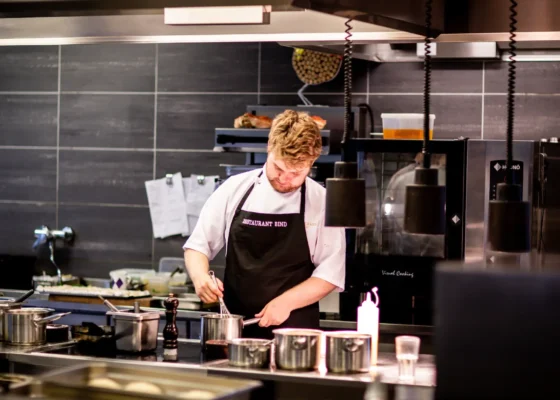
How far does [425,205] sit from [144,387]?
1.02 meters

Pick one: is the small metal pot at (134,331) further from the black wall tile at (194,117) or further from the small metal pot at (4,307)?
the black wall tile at (194,117)

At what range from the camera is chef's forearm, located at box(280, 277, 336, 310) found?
4.34 metres

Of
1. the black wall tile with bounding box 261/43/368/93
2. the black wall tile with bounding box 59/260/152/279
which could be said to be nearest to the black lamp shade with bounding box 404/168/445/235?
the black wall tile with bounding box 261/43/368/93

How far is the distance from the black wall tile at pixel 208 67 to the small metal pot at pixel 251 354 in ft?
11.6

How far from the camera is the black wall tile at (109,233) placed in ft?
23.3

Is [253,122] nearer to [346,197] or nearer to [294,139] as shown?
[294,139]

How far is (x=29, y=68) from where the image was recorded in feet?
24.3

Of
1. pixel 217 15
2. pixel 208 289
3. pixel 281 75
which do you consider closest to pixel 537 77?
pixel 281 75

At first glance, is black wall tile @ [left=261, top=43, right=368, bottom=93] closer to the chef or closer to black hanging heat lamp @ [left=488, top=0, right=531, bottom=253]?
the chef

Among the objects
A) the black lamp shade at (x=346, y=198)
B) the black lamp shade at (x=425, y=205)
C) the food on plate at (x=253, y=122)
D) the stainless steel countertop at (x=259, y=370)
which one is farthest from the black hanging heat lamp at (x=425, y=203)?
the food on plate at (x=253, y=122)

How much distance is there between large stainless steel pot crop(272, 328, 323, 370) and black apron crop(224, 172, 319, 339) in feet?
3.03

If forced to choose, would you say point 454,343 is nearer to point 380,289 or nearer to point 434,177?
point 434,177

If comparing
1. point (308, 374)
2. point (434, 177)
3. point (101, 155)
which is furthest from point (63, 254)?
point (434, 177)

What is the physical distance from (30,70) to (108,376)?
489cm
